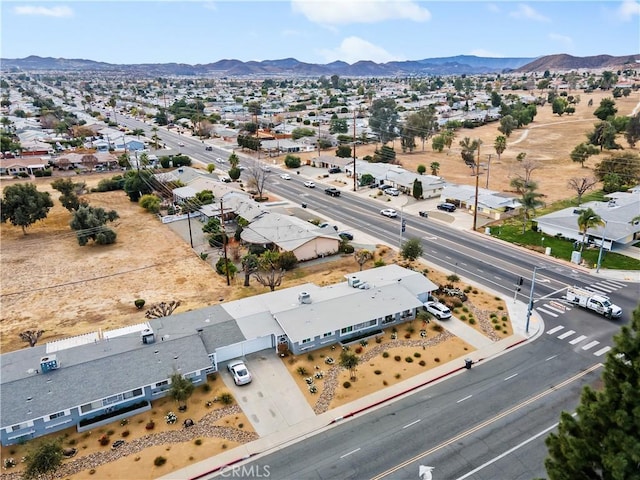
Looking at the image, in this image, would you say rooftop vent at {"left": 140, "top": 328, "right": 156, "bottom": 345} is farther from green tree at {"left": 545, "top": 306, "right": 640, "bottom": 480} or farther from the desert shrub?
green tree at {"left": 545, "top": 306, "right": 640, "bottom": 480}

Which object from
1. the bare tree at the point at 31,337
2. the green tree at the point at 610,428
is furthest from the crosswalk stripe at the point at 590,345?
the bare tree at the point at 31,337

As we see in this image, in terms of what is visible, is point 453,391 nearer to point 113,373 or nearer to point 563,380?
point 563,380

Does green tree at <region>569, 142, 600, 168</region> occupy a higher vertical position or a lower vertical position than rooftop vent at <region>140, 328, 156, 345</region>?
higher

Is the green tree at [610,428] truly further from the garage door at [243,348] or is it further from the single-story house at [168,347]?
the garage door at [243,348]

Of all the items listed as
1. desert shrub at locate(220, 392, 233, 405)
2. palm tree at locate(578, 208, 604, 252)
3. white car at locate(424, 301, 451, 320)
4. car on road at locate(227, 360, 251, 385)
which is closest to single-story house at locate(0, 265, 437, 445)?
white car at locate(424, 301, 451, 320)

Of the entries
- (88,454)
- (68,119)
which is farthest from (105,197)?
(68,119)

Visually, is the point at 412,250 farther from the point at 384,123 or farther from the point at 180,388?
the point at 384,123

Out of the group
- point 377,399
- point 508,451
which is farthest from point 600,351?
point 377,399
